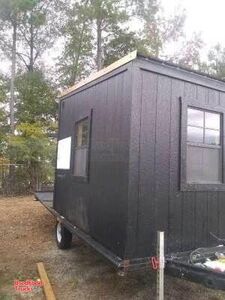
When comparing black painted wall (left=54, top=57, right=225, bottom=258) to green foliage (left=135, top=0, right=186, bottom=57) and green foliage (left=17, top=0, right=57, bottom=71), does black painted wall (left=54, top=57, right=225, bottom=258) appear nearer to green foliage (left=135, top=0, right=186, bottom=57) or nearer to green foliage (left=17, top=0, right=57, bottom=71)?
green foliage (left=135, top=0, right=186, bottom=57)

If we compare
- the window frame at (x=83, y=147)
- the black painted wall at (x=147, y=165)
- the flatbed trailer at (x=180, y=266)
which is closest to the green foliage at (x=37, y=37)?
the window frame at (x=83, y=147)

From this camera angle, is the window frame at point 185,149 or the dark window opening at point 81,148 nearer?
the window frame at point 185,149

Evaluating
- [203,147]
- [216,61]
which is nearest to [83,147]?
[203,147]

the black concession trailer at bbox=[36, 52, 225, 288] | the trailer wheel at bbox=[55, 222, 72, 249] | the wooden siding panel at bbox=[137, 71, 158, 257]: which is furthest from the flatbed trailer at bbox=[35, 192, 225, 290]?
the trailer wheel at bbox=[55, 222, 72, 249]

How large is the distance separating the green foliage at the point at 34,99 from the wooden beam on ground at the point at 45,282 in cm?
1770

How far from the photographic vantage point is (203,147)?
4.56m

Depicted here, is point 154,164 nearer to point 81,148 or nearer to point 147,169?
point 147,169

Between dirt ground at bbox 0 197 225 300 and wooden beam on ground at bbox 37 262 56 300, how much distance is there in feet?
0.27

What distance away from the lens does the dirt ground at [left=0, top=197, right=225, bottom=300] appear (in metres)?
4.39

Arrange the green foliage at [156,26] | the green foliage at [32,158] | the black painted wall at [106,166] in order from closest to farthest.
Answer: the black painted wall at [106,166]
the green foliage at [32,158]
the green foliage at [156,26]

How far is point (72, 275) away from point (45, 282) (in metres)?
0.51

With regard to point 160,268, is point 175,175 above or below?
above

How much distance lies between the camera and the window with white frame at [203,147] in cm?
446

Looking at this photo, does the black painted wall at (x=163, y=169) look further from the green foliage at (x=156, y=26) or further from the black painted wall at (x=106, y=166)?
the green foliage at (x=156, y=26)
